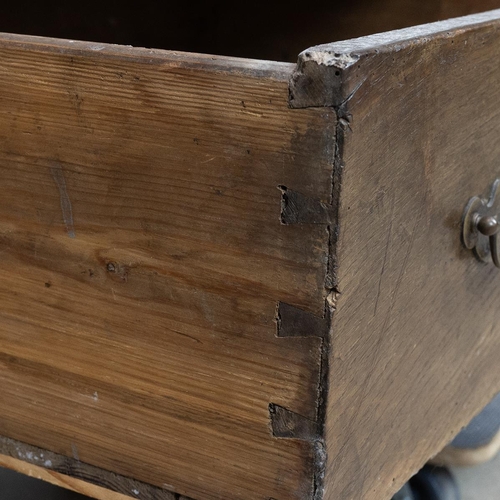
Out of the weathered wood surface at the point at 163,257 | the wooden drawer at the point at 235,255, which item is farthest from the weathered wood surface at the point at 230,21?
the weathered wood surface at the point at 163,257

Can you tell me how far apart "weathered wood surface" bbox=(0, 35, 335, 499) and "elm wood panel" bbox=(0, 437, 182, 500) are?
0.04 ft

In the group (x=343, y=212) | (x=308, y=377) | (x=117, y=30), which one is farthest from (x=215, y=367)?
(x=117, y=30)

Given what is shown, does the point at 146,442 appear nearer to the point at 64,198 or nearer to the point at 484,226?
the point at 64,198

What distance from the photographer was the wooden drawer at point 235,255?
57 centimetres

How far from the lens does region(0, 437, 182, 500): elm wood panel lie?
78cm

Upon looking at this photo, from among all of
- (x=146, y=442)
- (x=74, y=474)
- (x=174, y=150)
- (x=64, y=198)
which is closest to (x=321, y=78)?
(x=174, y=150)

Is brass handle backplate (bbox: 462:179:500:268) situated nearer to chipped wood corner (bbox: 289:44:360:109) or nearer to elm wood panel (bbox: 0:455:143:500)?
chipped wood corner (bbox: 289:44:360:109)

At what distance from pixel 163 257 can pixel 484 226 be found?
1.15 ft

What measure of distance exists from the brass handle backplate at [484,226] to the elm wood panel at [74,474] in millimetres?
412

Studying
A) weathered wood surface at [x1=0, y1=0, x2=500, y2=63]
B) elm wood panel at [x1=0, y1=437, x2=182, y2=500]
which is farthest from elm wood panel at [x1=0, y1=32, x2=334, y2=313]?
weathered wood surface at [x1=0, y1=0, x2=500, y2=63]

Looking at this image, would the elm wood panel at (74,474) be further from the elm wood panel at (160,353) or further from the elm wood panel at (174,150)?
the elm wood panel at (174,150)

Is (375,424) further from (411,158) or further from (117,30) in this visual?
(117,30)

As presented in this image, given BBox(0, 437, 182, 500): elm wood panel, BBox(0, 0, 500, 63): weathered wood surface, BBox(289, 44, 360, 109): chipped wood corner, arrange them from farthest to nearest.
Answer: BBox(0, 0, 500, 63): weathered wood surface, BBox(0, 437, 182, 500): elm wood panel, BBox(289, 44, 360, 109): chipped wood corner

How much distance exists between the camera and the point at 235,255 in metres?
0.61
